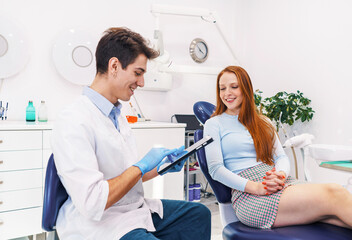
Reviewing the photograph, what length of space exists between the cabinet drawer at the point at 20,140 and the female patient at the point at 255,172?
1171mm

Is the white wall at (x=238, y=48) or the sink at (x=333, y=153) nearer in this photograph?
the sink at (x=333, y=153)

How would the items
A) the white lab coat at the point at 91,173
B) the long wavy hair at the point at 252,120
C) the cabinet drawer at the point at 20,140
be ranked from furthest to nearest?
the cabinet drawer at the point at 20,140
the long wavy hair at the point at 252,120
the white lab coat at the point at 91,173

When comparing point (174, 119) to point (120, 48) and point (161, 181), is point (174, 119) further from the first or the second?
point (120, 48)

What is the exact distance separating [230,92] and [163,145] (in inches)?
39.2

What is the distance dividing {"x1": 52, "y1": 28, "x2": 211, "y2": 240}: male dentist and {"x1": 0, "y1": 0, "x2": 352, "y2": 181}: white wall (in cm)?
156

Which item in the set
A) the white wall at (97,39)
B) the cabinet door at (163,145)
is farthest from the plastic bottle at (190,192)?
the white wall at (97,39)

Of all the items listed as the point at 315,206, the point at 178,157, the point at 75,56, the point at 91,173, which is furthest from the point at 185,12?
the point at 91,173

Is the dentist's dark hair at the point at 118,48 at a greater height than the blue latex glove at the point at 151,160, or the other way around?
the dentist's dark hair at the point at 118,48

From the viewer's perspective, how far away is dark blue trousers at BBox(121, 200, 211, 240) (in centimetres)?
108

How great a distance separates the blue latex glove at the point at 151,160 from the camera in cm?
94

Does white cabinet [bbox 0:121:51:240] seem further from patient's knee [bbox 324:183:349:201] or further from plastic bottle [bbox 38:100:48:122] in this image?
patient's knee [bbox 324:183:349:201]

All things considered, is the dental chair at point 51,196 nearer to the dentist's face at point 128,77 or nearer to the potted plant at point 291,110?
the dentist's face at point 128,77

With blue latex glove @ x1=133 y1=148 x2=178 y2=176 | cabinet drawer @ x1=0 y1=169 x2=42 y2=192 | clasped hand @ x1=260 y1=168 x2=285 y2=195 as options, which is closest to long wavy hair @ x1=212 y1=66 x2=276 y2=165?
clasped hand @ x1=260 y1=168 x2=285 y2=195

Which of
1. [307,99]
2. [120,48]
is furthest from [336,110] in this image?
[120,48]
